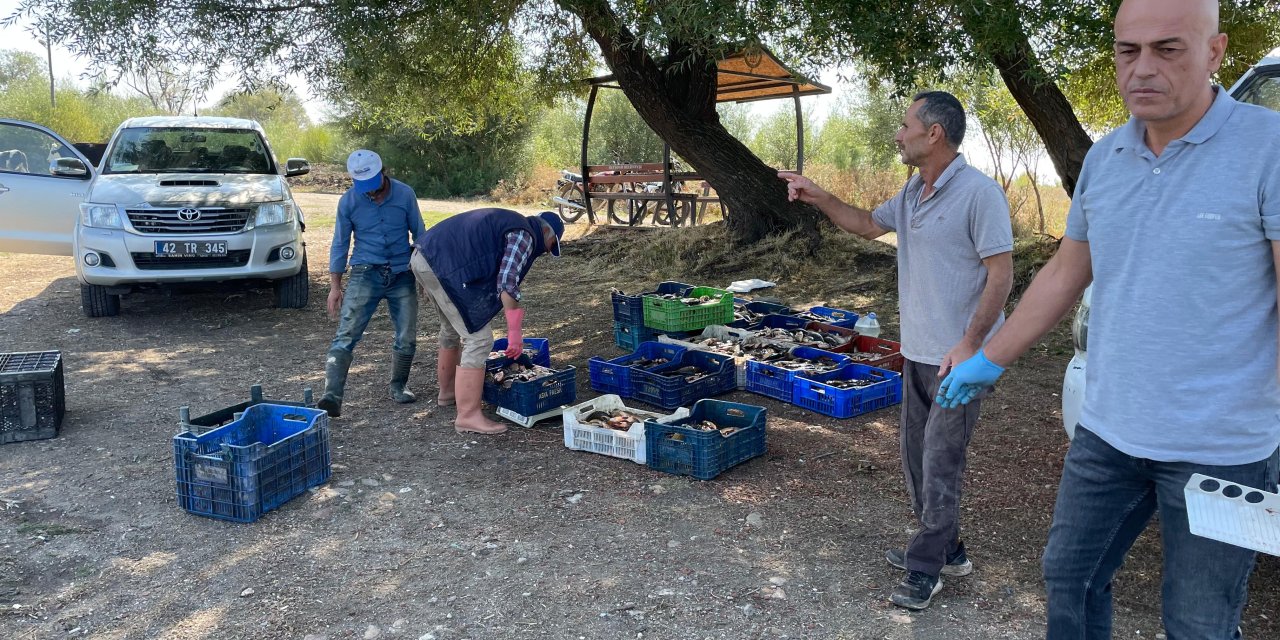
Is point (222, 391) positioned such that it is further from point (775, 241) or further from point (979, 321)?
point (775, 241)

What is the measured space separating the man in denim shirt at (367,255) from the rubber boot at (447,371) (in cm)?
38

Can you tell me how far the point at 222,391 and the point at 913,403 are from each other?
565 centimetres

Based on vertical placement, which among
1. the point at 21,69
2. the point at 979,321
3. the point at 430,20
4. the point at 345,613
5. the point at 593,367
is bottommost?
the point at 345,613

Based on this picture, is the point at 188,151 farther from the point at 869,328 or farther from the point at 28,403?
the point at 869,328

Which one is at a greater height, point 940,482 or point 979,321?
point 979,321

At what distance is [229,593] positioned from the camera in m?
4.11

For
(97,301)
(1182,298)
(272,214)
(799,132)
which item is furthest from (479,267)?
(799,132)

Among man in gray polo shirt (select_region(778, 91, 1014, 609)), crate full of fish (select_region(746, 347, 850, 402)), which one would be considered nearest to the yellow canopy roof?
crate full of fish (select_region(746, 347, 850, 402))

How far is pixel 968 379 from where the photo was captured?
287 centimetres

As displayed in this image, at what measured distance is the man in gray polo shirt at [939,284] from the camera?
3.54m

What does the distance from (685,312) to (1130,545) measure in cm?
551

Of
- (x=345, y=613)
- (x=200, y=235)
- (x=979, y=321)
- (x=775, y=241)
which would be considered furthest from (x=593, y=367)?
(x=775, y=241)

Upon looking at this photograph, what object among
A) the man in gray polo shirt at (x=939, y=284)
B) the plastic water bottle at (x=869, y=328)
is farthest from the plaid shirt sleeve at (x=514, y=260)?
the plastic water bottle at (x=869, y=328)

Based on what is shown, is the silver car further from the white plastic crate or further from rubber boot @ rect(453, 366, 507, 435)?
the white plastic crate
